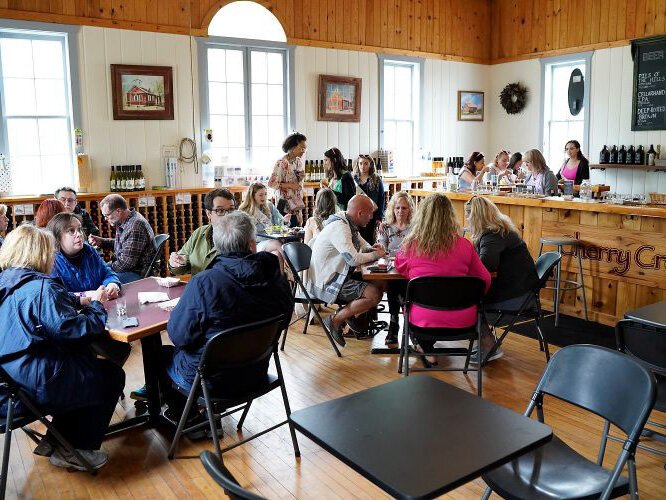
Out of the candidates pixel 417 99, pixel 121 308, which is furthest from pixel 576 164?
pixel 121 308

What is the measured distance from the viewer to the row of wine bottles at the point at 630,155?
8.38 m

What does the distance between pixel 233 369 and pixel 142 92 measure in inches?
209

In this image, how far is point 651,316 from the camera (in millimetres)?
3211

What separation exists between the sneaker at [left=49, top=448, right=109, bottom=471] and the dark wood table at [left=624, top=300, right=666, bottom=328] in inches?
109

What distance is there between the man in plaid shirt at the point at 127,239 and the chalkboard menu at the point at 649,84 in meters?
6.63

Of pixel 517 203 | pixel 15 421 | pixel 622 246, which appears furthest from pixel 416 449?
pixel 517 203

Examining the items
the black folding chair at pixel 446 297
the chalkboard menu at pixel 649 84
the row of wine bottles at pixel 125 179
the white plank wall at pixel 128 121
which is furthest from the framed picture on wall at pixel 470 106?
the black folding chair at pixel 446 297

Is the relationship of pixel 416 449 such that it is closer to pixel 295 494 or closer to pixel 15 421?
pixel 295 494

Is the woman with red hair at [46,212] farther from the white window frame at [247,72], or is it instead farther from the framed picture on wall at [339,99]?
the framed picture on wall at [339,99]

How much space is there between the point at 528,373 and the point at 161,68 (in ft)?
17.8

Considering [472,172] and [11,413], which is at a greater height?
[472,172]

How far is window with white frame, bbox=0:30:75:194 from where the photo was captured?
6.96 metres

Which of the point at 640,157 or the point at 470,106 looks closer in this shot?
the point at 640,157

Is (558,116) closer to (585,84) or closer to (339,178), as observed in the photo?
(585,84)
